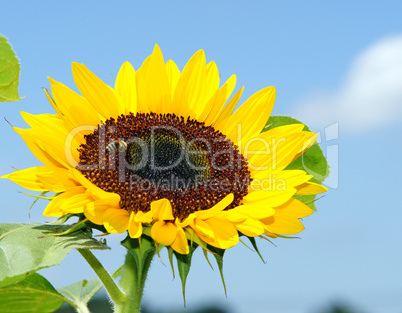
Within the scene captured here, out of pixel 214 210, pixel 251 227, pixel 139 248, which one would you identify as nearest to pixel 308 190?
pixel 251 227

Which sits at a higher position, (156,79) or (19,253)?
(156,79)

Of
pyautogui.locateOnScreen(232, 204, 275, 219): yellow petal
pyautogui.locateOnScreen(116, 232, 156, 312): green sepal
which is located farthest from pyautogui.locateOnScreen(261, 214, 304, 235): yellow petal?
pyautogui.locateOnScreen(116, 232, 156, 312): green sepal

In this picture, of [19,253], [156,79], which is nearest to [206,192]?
[156,79]

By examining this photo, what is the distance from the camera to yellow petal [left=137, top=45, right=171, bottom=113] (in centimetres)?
331

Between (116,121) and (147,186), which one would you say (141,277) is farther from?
(116,121)

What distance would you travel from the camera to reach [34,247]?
2.62 m

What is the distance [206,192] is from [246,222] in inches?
16.0

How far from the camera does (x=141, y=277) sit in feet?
8.95

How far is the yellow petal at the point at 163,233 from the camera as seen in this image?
2535mm

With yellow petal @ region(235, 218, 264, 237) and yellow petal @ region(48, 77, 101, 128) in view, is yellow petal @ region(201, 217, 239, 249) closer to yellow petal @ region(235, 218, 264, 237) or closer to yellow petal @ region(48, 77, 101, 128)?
yellow petal @ region(235, 218, 264, 237)

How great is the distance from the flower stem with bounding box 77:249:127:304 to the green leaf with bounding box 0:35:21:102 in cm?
89

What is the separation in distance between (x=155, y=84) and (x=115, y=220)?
3.52 feet

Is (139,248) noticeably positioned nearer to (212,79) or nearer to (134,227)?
(134,227)

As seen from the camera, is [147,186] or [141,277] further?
[147,186]
